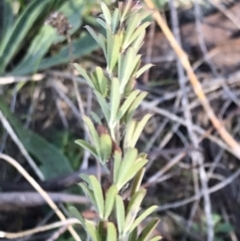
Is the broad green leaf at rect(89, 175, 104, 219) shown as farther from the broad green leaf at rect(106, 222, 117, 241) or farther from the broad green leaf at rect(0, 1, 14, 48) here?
the broad green leaf at rect(0, 1, 14, 48)

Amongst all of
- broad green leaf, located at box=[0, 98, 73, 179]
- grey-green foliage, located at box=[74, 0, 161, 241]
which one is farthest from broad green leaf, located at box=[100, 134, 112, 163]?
broad green leaf, located at box=[0, 98, 73, 179]

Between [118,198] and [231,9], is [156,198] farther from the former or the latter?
[118,198]

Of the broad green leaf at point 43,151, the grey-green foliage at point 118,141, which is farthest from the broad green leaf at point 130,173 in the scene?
the broad green leaf at point 43,151

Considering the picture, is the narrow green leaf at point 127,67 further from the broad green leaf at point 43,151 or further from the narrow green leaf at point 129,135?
the broad green leaf at point 43,151

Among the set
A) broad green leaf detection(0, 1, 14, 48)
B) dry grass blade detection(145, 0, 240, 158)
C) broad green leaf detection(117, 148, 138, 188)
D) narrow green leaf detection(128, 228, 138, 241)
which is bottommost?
dry grass blade detection(145, 0, 240, 158)

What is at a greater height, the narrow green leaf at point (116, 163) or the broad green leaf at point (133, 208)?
the narrow green leaf at point (116, 163)

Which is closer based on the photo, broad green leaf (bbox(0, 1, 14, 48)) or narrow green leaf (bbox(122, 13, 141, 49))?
narrow green leaf (bbox(122, 13, 141, 49))

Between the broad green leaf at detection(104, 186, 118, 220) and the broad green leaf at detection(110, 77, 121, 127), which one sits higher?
the broad green leaf at detection(110, 77, 121, 127)

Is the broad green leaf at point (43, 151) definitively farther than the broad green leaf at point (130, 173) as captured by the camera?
Yes
